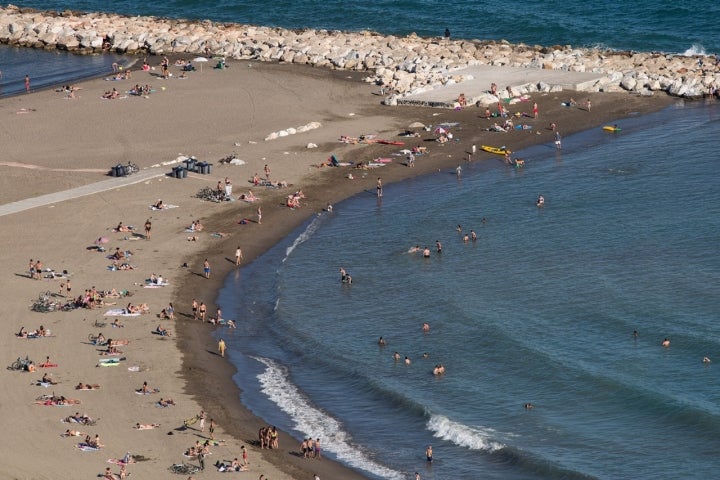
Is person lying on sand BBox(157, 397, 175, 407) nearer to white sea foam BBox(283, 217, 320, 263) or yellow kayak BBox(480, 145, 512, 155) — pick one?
white sea foam BBox(283, 217, 320, 263)

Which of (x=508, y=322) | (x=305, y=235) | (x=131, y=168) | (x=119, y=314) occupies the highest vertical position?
(x=131, y=168)

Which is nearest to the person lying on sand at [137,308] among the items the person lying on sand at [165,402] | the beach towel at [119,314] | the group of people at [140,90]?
the beach towel at [119,314]

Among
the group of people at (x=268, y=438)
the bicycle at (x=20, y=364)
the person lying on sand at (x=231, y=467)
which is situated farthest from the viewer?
the bicycle at (x=20, y=364)

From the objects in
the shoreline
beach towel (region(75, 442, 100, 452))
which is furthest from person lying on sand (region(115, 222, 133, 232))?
beach towel (region(75, 442, 100, 452))

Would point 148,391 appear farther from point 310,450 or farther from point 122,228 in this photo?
point 122,228

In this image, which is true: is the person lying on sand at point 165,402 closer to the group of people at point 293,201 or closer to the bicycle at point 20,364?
the bicycle at point 20,364

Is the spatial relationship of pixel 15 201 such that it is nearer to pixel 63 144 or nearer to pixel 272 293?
pixel 63 144

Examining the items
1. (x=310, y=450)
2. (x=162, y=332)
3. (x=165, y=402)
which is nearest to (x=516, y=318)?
(x=310, y=450)
